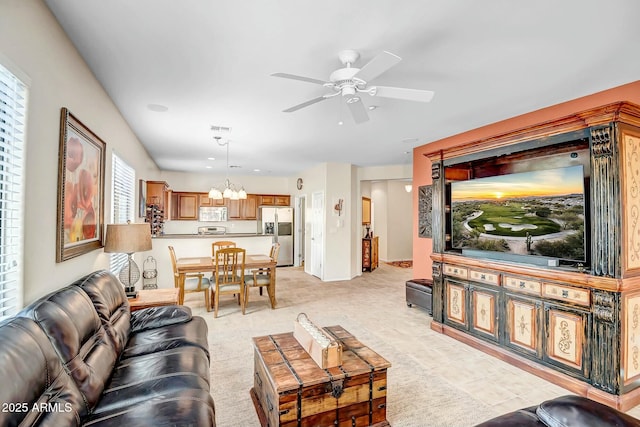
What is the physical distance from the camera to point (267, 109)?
3.51 m

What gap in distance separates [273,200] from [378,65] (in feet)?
24.5

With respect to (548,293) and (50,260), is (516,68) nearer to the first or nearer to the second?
(548,293)

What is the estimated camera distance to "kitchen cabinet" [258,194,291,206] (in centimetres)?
908

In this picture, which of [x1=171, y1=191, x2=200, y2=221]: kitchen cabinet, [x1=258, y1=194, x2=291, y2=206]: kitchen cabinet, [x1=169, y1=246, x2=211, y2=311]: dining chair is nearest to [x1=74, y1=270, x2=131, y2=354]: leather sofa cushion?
Result: [x1=169, y1=246, x2=211, y2=311]: dining chair

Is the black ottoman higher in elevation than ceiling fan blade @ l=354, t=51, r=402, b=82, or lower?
lower

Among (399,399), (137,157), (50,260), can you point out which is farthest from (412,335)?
(137,157)

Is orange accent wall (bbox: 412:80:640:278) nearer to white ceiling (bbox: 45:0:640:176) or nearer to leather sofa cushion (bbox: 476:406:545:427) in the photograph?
white ceiling (bbox: 45:0:640:176)

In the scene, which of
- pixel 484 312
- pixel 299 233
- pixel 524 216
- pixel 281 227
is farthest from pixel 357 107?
pixel 299 233

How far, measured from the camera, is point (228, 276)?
4.64 metres

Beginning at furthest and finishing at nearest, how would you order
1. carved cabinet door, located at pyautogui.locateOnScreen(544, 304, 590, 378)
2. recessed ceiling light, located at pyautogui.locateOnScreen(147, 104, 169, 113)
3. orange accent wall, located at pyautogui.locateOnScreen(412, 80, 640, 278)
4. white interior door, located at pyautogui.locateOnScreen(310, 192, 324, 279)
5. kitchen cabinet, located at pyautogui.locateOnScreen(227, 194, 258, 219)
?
kitchen cabinet, located at pyautogui.locateOnScreen(227, 194, 258, 219) < white interior door, located at pyautogui.locateOnScreen(310, 192, 324, 279) < recessed ceiling light, located at pyautogui.locateOnScreen(147, 104, 169, 113) < orange accent wall, located at pyautogui.locateOnScreen(412, 80, 640, 278) < carved cabinet door, located at pyautogui.locateOnScreen(544, 304, 590, 378)

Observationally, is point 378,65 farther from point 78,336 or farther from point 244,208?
point 244,208

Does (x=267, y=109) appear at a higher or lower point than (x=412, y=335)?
higher

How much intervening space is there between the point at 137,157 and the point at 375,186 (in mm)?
6933

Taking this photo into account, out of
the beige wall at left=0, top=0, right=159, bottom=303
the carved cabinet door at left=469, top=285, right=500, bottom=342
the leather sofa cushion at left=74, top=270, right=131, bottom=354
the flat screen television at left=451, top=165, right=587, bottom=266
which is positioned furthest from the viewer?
the carved cabinet door at left=469, top=285, right=500, bottom=342
